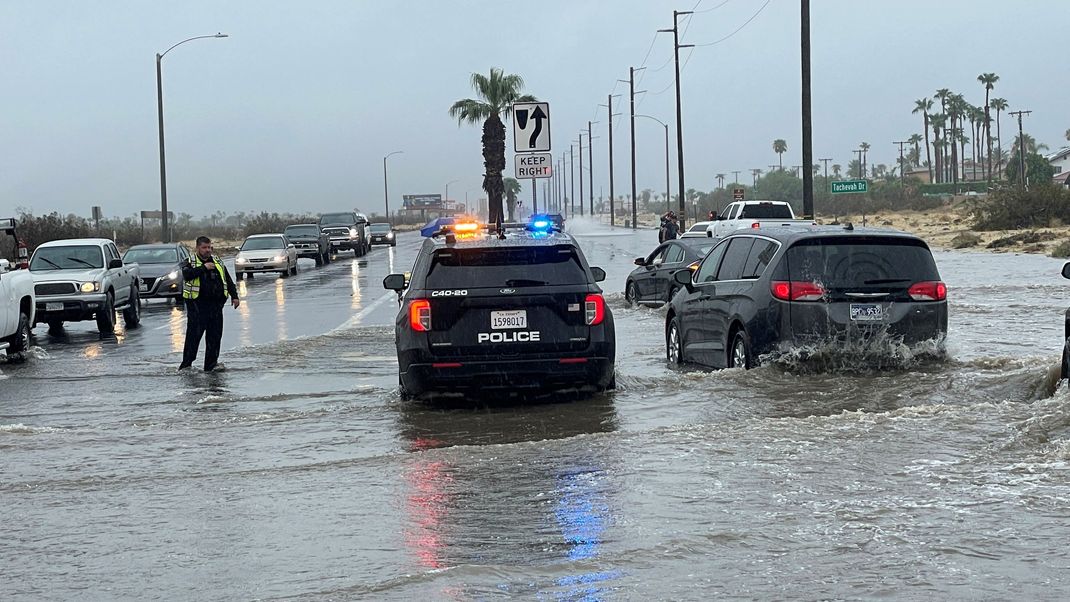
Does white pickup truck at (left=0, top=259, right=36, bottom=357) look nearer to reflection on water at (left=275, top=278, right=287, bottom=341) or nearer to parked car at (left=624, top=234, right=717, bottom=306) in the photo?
reflection on water at (left=275, top=278, right=287, bottom=341)

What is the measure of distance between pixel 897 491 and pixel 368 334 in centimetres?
1256

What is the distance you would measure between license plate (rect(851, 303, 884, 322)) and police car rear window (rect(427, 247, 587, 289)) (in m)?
2.63

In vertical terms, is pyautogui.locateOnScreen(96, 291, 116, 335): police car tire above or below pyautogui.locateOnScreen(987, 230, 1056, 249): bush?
below

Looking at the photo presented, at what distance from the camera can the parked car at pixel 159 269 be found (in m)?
28.6

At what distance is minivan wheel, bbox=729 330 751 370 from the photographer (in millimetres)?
12359

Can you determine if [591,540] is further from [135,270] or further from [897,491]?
[135,270]

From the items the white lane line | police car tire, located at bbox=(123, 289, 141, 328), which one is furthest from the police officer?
police car tire, located at bbox=(123, 289, 141, 328)

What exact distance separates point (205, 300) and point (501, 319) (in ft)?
18.5

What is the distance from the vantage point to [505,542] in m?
6.67

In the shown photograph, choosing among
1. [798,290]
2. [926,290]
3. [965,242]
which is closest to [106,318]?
[798,290]

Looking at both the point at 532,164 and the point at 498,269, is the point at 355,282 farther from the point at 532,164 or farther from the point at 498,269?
→ the point at 498,269

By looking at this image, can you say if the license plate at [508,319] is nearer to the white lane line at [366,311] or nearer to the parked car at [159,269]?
the white lane line at [366,311]

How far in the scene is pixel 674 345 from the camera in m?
14.9

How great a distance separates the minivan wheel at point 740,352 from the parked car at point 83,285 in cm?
1227
